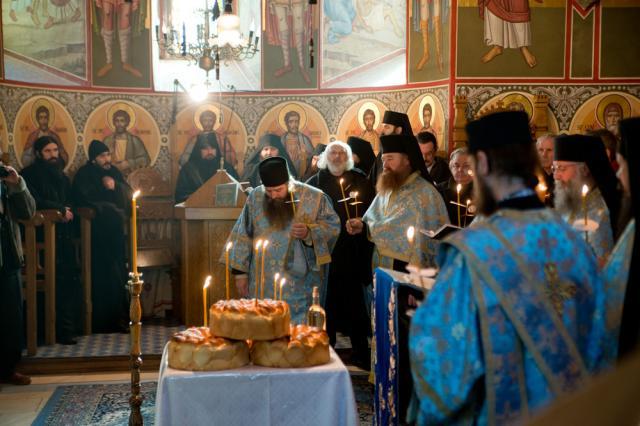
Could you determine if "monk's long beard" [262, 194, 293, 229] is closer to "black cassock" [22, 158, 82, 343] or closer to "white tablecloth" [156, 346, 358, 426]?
"white tablecloth" [156, 346, 358, 426]

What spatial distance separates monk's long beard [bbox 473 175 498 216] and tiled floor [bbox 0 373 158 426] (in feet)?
12.3

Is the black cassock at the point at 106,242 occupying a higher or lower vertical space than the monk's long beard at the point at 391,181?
lower

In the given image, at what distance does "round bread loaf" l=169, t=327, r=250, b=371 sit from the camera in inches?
125

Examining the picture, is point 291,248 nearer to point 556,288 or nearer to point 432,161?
point 432,161

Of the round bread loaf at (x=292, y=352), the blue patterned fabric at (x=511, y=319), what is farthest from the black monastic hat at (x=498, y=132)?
the round bread loaf at (x=292, y=352)

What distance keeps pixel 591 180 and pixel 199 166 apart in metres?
6.60

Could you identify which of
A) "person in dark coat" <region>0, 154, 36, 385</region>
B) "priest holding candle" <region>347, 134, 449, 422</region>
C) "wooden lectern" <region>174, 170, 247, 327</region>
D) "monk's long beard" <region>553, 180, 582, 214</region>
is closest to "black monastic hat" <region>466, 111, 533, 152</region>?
"monk's long beard" <region>553, 180, 582, 214</region>

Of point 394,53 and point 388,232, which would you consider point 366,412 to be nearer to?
point 388,232

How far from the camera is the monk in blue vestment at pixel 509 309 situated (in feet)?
6.98

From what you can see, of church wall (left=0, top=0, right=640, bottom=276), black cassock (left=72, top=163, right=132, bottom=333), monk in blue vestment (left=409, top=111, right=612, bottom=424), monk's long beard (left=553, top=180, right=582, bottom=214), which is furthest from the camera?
church wall (left=0, top=0, right=640, bottom=276)

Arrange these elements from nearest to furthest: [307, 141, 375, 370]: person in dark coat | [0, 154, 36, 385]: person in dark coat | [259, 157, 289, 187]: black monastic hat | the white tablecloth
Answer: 1. the white tablecloth
2. [259, 157, 289, 187]: black monastic hat
3. [0, 154, 36, 385]: person in dark coat
4. [307, 141, 375, 370]: person in dark coat

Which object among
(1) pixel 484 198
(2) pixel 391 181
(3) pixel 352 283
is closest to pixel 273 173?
(2) pixel 391 181

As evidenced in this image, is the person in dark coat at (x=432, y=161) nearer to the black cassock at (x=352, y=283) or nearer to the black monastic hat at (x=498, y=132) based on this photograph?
the black cassock at (x=352, y=283)

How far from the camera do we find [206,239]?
7.19 meters
